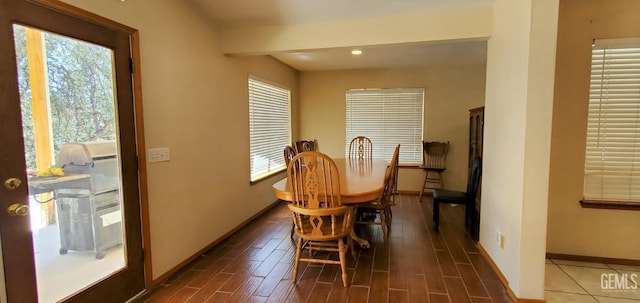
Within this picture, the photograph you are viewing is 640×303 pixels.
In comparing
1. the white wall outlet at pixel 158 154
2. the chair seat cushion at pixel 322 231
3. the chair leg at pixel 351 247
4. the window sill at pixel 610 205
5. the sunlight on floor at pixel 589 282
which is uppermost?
the white wall outlet at pixel 158 154

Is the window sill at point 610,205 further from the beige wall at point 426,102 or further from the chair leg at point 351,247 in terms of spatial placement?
the beige wall at point 426,102

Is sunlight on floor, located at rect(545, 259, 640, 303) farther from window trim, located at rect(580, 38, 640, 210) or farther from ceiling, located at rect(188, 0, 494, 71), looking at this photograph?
ceiling, located at rect(188, 0, 494, 71)

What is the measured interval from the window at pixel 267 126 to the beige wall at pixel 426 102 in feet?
2.02

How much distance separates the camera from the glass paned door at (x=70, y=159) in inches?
61.9

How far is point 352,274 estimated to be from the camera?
8.17 feet

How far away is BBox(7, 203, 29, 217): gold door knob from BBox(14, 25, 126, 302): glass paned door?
4 cm

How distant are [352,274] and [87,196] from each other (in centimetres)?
200

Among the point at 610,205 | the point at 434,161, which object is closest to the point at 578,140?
the point at 610,205

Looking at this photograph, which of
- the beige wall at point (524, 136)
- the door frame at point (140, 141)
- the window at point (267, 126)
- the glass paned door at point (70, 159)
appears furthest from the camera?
the window at point (267, 126)

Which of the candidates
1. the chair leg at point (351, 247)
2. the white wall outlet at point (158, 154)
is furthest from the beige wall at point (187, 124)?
the chair leg at point (351, 247)

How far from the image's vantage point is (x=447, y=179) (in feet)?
17.1

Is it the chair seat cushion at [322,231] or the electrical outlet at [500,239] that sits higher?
the chair seat cushion at [322,231]

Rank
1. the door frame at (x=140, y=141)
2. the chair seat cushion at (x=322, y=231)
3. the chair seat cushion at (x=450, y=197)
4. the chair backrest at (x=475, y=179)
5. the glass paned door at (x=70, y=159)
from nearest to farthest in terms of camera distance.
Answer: the glass paned door at (x=70, y=159), the door frame at (x=140, y=141), the chair seat cushion at (x=322, y=231), the chair backrest at (x=475, y=179), the chair seat cushion at (x=450, y=197)

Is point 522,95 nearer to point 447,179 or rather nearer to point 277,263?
point 277,263
